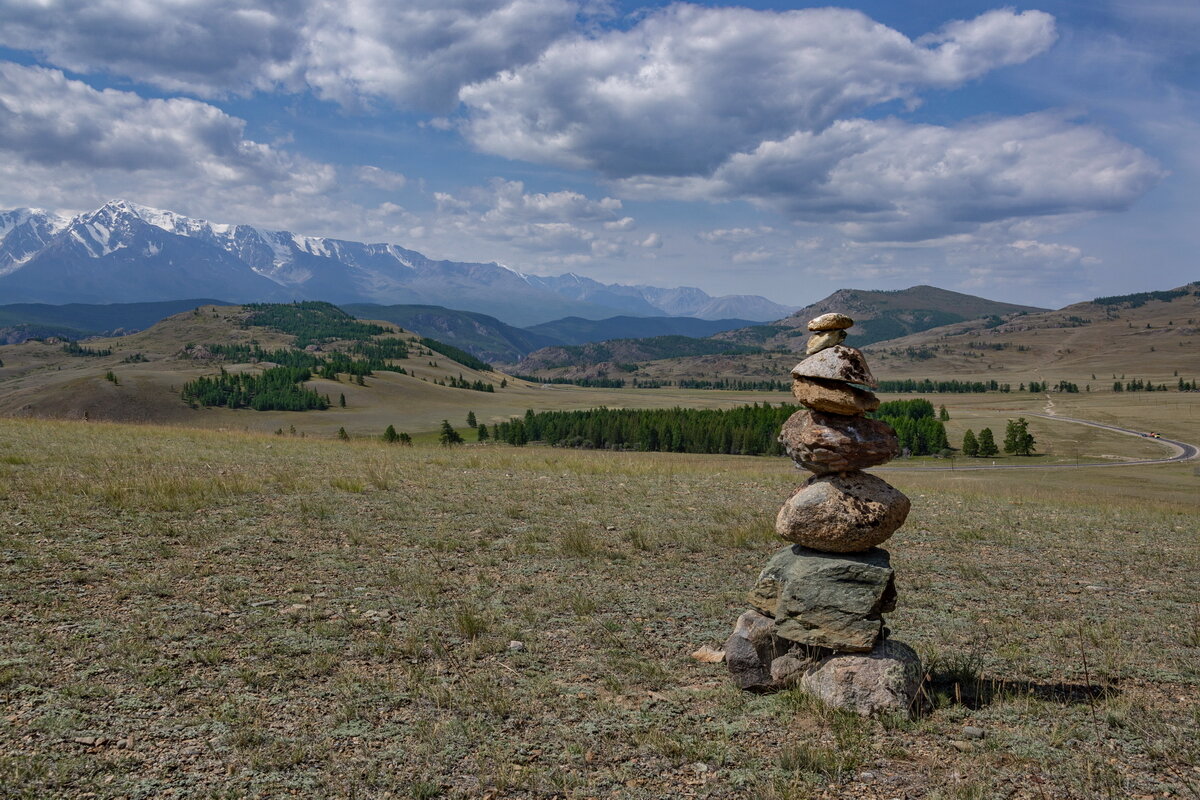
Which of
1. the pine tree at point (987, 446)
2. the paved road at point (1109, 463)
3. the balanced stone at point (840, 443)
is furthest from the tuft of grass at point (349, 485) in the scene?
the pine tree at point (987, 446)

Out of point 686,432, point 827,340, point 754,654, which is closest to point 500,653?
point 754,654

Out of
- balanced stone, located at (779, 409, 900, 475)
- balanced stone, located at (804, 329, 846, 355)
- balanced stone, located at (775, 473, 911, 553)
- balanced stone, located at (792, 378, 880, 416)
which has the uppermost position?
balanced stone, located at (804, 329, 846, 355)

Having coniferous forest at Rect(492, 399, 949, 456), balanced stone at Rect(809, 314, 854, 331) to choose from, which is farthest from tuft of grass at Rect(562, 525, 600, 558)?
coniferous forest at Rect(492, 399, 949, 456)

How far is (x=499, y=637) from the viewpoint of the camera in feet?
34.0

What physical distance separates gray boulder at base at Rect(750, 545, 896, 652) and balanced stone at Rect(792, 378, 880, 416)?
212 cm

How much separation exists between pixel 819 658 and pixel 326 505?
13956 mm

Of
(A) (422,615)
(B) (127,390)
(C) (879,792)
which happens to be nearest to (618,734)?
(C) (879,792)

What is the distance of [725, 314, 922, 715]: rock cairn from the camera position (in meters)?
8.67

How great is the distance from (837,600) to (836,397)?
2.84m

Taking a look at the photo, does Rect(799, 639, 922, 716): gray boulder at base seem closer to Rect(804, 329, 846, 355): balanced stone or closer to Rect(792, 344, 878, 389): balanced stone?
Rect(792, 344, 878, 389): balanced stone

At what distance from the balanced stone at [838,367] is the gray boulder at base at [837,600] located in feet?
8.39

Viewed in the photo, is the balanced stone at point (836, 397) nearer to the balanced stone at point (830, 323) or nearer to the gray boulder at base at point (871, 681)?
the balanced stone at point (830, 323)

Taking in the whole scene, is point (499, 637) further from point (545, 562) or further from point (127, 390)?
point (127, 390)

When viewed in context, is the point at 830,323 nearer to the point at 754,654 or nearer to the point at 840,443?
the point at 840,443
